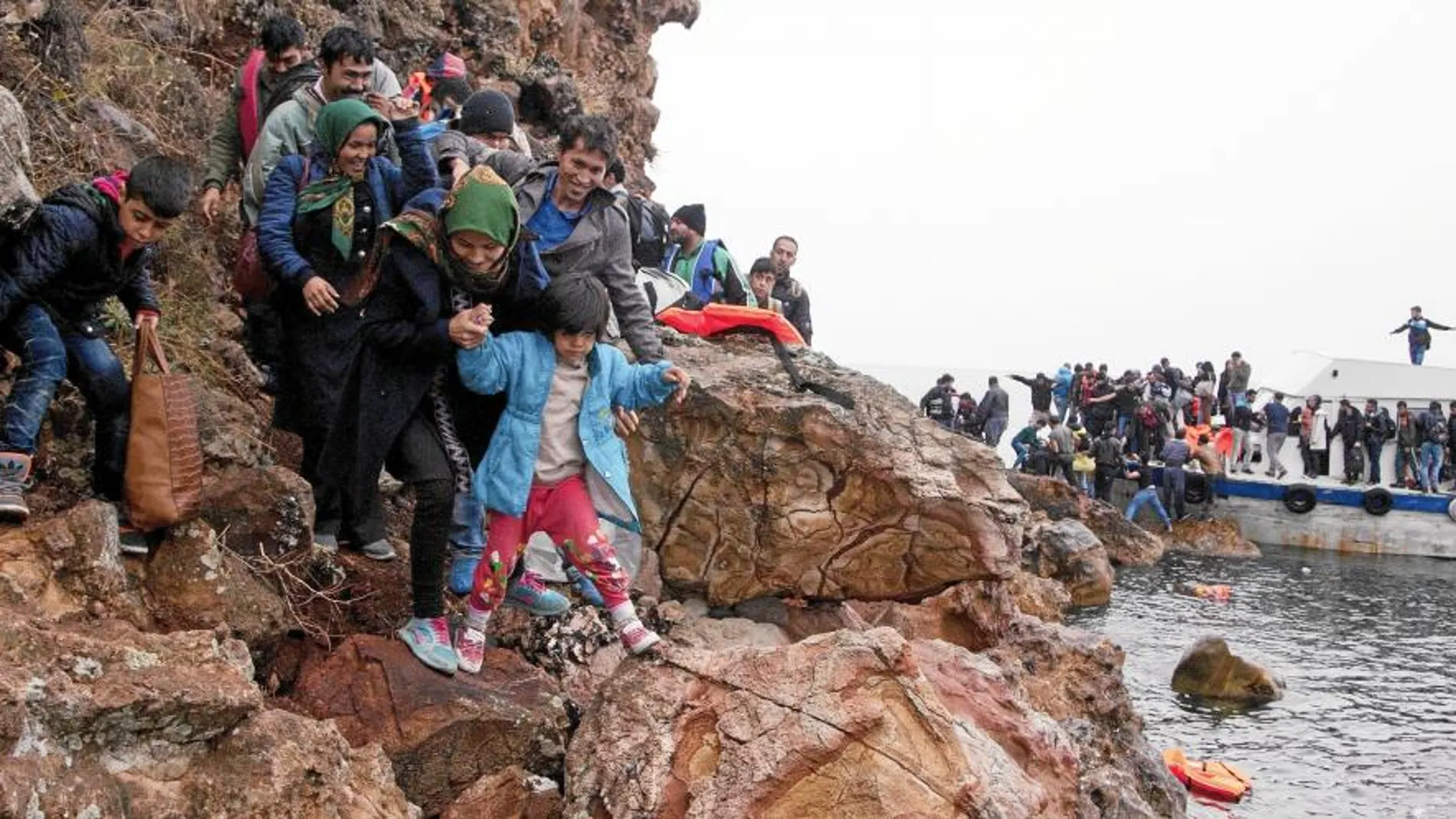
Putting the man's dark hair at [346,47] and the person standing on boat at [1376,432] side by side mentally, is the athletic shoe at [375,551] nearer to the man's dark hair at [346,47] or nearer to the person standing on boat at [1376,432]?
the man's dark hair at [346,47]

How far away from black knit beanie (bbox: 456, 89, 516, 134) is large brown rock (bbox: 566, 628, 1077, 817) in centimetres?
348

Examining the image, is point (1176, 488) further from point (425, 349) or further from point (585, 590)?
point (425, 349)

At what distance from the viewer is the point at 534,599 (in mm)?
5723

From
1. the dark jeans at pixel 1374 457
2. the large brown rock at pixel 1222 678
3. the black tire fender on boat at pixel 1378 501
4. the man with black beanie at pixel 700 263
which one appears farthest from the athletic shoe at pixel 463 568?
the dark jeans at pixel 1374 457

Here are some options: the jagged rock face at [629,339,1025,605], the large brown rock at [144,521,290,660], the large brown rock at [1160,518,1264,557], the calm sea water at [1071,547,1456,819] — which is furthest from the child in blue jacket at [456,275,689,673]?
the large brown rock at [1160,518,1264,557]

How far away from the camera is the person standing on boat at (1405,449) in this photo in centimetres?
2788

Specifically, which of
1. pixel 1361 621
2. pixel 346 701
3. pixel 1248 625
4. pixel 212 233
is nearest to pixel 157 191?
pixel 346 701

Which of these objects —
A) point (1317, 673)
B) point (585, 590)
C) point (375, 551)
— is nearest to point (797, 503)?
point (585, 590)

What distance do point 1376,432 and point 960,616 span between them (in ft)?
78.5

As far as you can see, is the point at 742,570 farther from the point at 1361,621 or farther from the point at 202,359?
the point at 1361,621

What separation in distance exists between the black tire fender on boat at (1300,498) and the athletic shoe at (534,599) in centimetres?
2635

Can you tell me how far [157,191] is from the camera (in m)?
4.53

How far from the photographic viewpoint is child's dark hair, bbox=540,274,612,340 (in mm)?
4988

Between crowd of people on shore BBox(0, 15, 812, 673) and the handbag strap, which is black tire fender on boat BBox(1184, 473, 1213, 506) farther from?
the handbag strap
